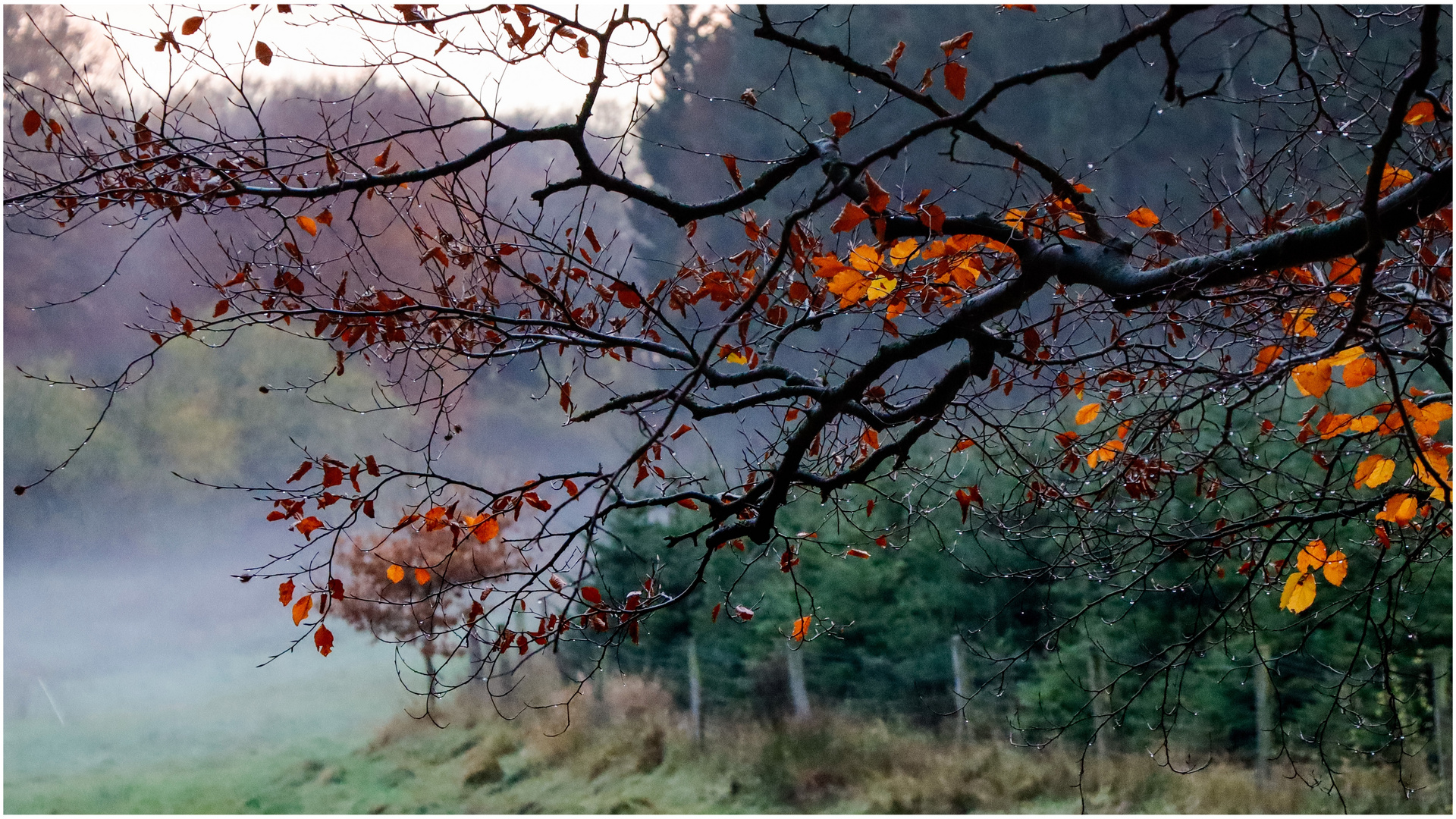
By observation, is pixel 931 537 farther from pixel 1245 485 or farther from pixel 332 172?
pixel 332 172

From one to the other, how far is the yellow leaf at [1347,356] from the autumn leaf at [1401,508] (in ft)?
1.56

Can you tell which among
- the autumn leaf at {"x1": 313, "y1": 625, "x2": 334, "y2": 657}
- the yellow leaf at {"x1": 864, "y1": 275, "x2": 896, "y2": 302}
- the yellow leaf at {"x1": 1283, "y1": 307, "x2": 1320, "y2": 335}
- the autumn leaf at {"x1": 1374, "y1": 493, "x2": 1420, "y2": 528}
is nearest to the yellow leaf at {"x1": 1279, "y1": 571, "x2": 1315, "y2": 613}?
the autumn leaf at {"x1": 1374, "y1": 493, "x2": 1420, "y2": 528}

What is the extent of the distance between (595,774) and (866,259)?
5.23 m

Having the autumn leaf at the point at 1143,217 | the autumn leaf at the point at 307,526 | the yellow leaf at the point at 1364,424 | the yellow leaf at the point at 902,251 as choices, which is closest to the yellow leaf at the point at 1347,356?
the yellow leaf at the point at 1364,424

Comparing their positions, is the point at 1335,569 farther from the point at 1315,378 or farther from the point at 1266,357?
the point at 1315,378

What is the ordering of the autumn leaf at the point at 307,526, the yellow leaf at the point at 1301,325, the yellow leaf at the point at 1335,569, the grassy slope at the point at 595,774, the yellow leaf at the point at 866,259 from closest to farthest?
1. the yellow leaf at the point at 1301,325
2. the yellow leaf at the point at 866,259
3. the yellow leaf at the point at 1335,569
4. the autumn leaf at the point at 307,526
5. the grassy slope at the point at 595,774

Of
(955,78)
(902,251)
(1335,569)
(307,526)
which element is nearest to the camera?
(955,78)

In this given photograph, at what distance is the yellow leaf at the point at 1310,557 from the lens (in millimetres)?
1720

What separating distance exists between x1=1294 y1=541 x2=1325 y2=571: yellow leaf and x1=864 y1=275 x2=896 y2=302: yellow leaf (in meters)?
0.88

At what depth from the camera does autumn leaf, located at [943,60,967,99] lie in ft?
4.60

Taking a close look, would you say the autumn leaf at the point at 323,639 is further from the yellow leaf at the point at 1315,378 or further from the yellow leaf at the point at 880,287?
the yellow leaf at the point at 1315,378

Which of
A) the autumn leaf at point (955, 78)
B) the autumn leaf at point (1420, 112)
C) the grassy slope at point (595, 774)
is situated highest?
the autumn leaf at point (1420, 112)

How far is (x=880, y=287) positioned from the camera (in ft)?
5.08

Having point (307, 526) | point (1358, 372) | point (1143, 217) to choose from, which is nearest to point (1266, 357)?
point (1358, 372)
